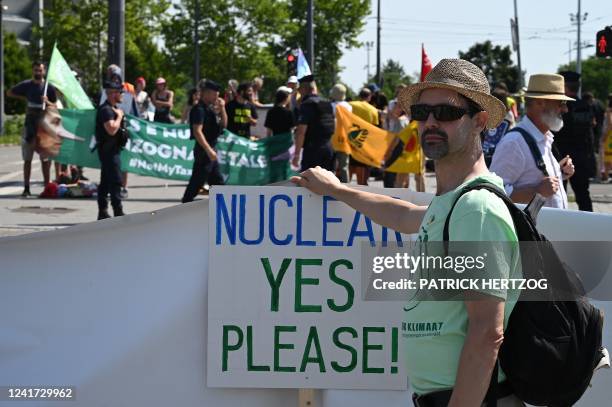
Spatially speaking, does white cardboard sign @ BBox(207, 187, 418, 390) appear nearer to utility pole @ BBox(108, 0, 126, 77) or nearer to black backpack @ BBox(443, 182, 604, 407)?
black backpack @ BBox(443, 182, 604, 407)

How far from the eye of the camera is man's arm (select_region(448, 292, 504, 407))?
9.78 feet

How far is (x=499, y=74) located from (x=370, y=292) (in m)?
105

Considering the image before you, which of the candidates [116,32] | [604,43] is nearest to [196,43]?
[116,32]

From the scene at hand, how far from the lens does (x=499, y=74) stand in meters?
108

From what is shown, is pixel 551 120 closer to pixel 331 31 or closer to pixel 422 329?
pixel 422 329

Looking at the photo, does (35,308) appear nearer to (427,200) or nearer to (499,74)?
(427,200)

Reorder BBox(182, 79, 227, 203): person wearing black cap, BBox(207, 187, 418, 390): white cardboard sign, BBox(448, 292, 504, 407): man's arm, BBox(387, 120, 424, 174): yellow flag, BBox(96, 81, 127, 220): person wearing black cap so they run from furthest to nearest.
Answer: BBox(387, 120, 424, 174): yellow flag, BBox(182, 79, 227, 203): person wearing black cap, BBox(96, 81, 127, 220): person wearing black cap, BBox(207, 187, 418, 390): white cardboard sign, BBox(448, 292, 504, 407): man's arm

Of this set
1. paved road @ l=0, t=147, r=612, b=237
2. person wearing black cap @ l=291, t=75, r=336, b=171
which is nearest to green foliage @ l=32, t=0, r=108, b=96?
paved road @ l=0, t=147, r=612, b=237

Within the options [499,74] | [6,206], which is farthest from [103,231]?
[499,74]

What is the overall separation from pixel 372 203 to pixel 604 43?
15573 millimetres

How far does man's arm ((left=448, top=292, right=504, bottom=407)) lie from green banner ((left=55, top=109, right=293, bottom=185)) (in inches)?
592

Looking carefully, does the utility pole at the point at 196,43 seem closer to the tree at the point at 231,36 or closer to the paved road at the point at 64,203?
the tree at the point at 231,36

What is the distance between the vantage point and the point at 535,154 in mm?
5949

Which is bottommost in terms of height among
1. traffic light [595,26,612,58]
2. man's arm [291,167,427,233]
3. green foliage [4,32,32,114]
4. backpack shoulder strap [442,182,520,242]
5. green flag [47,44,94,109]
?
man's arm [291,167,427,233]
